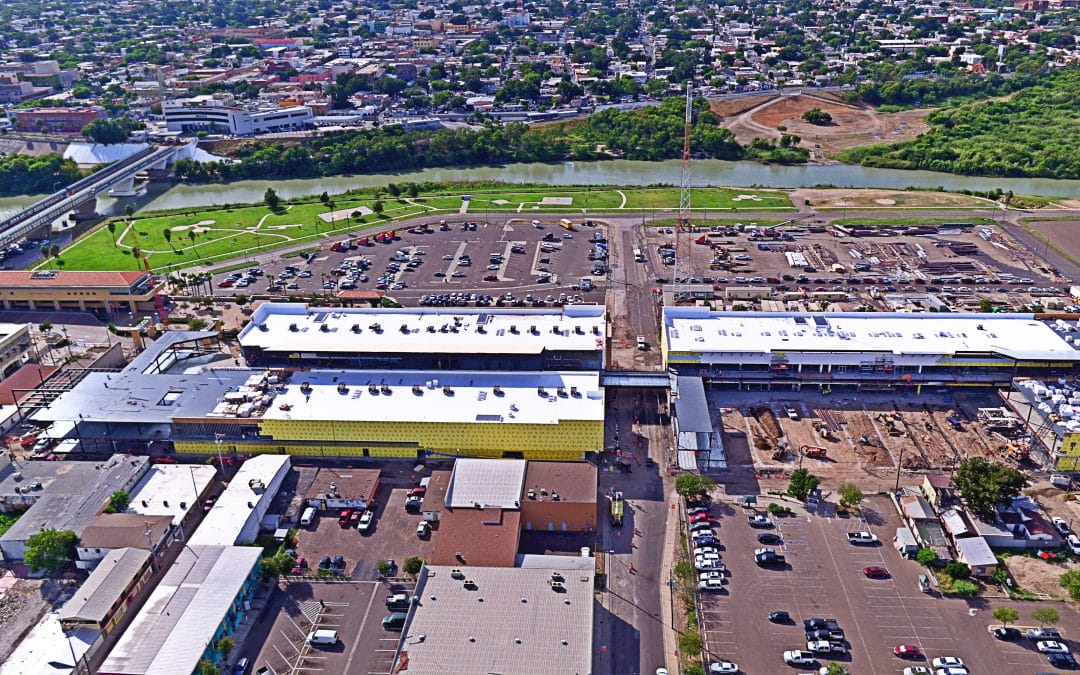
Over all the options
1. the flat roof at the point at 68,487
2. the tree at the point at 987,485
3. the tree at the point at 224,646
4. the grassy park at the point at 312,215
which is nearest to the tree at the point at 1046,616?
the tree at the point at 987,485

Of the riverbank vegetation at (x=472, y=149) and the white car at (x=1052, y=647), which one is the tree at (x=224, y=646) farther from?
the riverbank vegetation at (x=472, y=149)

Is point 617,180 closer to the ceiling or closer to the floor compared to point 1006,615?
closer to the ceiling

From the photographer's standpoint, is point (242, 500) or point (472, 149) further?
point (472, 149)

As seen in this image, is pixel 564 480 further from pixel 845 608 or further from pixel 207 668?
pixel 207 668

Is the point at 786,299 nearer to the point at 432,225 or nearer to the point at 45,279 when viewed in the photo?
the point at 432,225

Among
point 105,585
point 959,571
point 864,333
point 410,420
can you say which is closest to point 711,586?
point 959,571

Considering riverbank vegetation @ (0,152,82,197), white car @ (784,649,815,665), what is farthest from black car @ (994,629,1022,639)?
riverbank vegetation @ (0,152,82,197)
